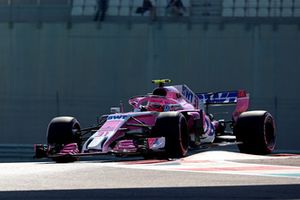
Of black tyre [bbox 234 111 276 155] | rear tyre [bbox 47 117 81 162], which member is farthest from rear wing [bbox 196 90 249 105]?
rear tyre [bbox 47 117 81 162]

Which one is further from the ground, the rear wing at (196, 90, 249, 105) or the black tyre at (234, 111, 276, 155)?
the rear wing at (196, 90, 249, 105)

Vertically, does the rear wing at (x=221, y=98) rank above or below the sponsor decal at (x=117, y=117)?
above

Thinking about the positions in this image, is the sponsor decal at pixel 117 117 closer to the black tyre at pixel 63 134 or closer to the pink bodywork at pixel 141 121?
the pink bodywork at pixel 141 121

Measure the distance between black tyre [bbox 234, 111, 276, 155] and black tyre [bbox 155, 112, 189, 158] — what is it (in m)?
1.86

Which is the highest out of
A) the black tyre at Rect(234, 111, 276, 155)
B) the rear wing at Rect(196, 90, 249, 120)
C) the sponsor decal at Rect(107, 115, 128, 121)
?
the rear wing at Rect(196, 90, 249, 120)

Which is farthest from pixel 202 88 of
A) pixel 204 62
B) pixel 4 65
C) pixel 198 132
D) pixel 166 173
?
pixel 166 173

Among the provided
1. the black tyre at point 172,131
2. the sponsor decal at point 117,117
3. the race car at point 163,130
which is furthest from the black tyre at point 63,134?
the black tyre at point 172,131

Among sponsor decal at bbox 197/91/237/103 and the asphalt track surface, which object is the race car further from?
the asphalt track surface

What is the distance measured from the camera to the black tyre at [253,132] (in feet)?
53.8

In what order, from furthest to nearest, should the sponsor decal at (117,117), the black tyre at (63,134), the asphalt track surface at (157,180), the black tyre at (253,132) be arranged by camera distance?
the black tyre at (253,132)
the black tyre at (63,134)
the sponsor decal at (117,117)
the asphalt track surface at (157,180)

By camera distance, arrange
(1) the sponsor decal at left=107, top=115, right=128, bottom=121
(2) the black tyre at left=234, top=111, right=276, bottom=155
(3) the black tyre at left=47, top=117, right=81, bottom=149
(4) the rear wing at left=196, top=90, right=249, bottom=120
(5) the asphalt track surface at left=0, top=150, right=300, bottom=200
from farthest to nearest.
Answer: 1. (4) the rear wing at left=196, top=90, right=249, bottom=120
2. (2) the black tyre at left=234, top=111, right=276, bottom=155
3. (3) the black tyre at left=47, top=117, right=81, bottom=149
4. (1) the sponsor decal at left=107, top=115, right=128, bottom=121
5. (5) the asphalt track surface at left=0, top=150, right=300, bottom=200

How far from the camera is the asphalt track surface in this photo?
9.34 m

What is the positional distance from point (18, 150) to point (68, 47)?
6504 mm

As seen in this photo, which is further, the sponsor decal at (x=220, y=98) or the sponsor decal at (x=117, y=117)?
the sponsor decal at (x=220, y=98)
